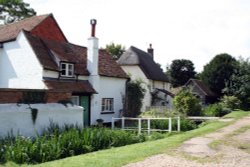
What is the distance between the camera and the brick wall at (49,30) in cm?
3054

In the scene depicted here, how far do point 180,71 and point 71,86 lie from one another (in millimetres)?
53376

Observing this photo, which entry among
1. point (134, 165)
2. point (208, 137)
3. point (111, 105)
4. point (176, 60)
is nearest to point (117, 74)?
point (111, 105)

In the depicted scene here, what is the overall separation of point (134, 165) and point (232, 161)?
3361 mm

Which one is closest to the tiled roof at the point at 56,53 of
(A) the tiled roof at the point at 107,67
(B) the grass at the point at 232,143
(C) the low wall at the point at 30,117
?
(A) the tiled roof at the point at 107,67

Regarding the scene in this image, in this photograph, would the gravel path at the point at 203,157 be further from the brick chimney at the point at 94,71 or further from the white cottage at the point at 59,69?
the brick chimney at the point at 94,71

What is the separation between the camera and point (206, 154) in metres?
13.1

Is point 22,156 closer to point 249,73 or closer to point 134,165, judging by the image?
point 134,165

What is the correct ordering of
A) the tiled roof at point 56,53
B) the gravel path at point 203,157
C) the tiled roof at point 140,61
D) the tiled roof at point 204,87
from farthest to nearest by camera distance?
the tiled roof at point 204,87 < the tiled roof at point 140,61 < the tiled roof at point 56,53 < the gravel path at point 203,157

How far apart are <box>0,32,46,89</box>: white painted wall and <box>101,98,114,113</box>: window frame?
22.9 feet

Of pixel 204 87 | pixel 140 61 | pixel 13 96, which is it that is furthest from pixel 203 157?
pixel 204 87

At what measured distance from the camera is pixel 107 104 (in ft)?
99.9

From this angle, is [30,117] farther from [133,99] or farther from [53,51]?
[133,99]

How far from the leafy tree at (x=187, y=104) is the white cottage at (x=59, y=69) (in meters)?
5.16

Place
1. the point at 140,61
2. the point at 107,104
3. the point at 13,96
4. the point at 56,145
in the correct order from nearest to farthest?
the point at 56,145 → the point at 13,96 → the point at 107,104 → the point at 140,61
